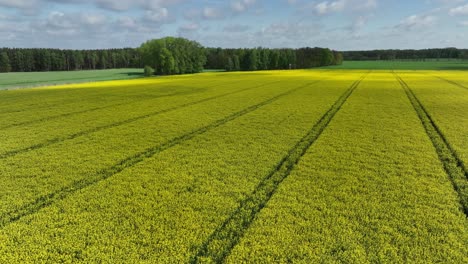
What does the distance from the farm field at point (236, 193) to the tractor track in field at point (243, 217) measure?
3cm

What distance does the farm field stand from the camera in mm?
5281

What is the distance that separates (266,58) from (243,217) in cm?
12695

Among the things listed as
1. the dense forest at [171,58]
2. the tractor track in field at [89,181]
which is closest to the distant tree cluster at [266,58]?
the dense forest at [171,58]

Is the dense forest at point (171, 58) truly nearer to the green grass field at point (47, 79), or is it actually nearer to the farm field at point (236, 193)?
the green grass field at point (47, 79)

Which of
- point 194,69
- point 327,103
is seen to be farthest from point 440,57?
point 327,103

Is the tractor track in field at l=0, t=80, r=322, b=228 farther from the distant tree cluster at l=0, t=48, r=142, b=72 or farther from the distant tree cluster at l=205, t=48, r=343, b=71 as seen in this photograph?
the distant tree cluster at l=0, t=48, r=142, b=72

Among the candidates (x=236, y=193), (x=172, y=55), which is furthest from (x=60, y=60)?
(x=236, y=193)

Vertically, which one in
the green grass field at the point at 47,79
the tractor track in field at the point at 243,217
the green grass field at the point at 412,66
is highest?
the green grass field at the point at 412,66

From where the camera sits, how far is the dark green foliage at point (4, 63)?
11875cm

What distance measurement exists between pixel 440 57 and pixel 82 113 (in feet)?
745

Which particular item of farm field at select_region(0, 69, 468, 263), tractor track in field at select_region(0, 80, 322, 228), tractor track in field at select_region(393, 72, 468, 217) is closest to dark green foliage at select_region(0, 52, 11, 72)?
farm field at select_region(0, 69, 468, 263)

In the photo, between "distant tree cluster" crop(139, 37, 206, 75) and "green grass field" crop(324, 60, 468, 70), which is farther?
"distant tree cluster" crop(139, 37, 206, 75)

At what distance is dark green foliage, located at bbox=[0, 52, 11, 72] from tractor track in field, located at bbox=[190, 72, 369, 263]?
144140 millimetres

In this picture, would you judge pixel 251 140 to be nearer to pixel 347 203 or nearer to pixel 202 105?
pixel 347 203
